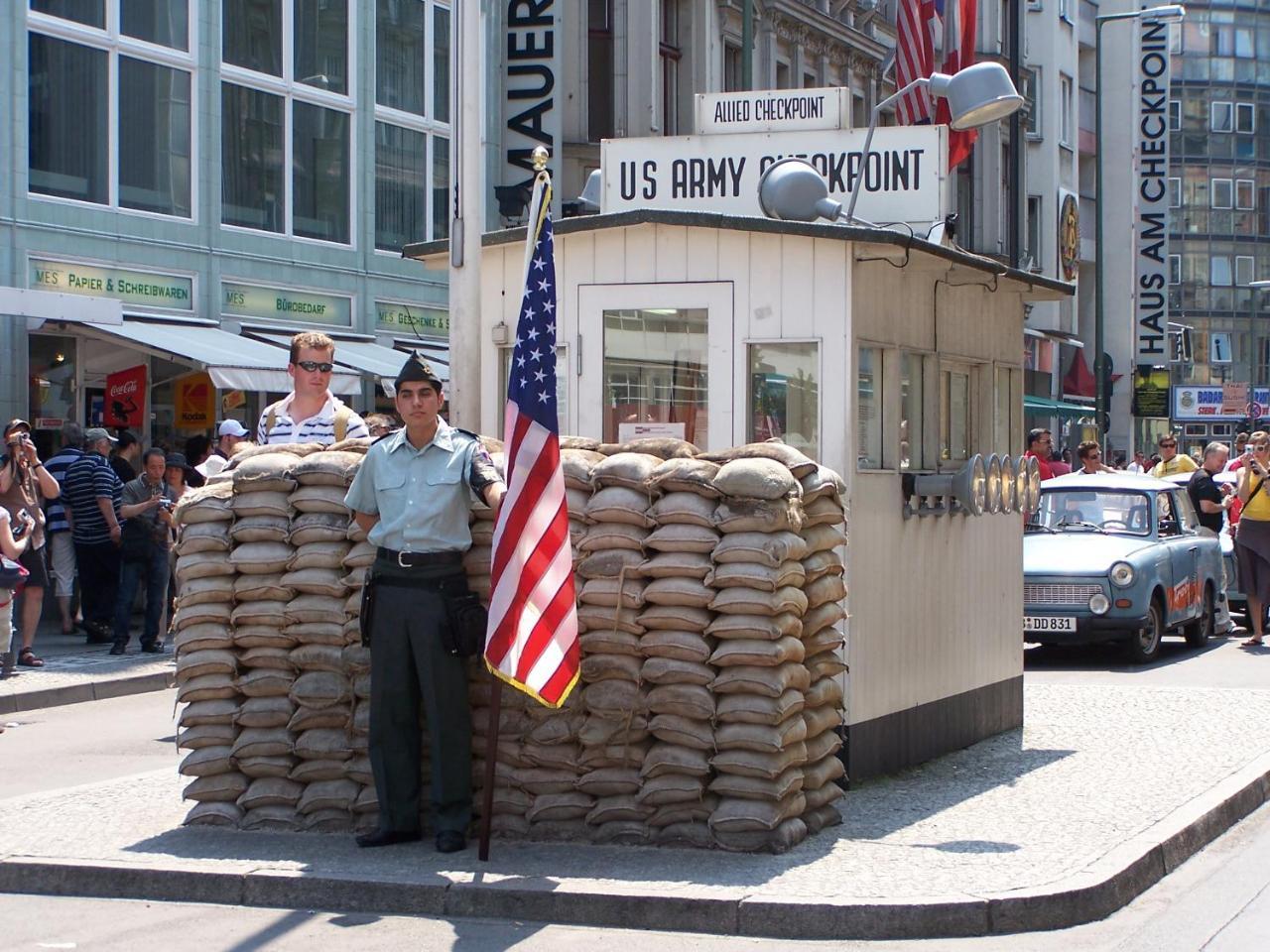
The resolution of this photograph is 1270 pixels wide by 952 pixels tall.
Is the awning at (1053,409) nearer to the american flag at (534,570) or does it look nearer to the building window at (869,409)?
the building window at (869,409)

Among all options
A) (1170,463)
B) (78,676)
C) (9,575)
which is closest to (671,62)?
(1170,463)

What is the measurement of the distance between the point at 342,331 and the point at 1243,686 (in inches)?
611

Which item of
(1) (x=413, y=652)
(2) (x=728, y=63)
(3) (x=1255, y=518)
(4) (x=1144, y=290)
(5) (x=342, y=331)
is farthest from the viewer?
(4) (x=1144, y=290)

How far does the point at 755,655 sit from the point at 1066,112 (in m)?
48.7

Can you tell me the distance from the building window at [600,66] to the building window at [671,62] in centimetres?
191

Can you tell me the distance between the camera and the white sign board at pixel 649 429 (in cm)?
953

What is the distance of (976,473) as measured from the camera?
10.0 m

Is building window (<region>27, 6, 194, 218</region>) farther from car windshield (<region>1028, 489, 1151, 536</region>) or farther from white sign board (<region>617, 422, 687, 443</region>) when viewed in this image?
white sign board (<region>617, 422, 687, 443</region>)

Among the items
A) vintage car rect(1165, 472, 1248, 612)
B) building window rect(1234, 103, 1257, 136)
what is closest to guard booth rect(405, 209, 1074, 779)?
vintage car rect(1165, 472, 1248, 612)

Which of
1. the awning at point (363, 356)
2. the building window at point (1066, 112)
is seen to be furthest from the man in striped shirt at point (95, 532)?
the building window at point (1066, 112)

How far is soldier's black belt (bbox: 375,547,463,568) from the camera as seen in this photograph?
25.0 feet

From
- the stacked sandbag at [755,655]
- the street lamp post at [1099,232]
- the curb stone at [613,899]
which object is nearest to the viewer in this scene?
the curb stone at [613,899]

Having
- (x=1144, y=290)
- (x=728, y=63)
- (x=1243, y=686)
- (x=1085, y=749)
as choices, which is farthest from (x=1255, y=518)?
(x=1144, y=290)

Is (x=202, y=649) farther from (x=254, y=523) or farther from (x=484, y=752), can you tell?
(x=484, y=752)
